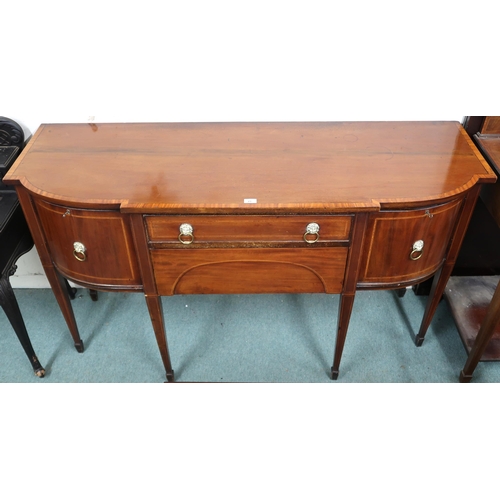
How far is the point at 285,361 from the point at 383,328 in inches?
13.9

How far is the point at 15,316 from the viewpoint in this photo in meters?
1.37

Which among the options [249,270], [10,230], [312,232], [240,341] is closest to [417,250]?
[312,232]

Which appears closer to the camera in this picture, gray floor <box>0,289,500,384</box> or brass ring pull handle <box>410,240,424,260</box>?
brass ring pull handle <box>410,240,424,260</box>

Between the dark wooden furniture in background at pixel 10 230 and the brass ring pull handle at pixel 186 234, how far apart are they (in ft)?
1.60

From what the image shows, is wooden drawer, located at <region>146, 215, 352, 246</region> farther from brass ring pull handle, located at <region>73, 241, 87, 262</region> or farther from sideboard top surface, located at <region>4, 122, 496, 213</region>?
brass ring pull handle, located at <region>73, 241, 87, 262</region>

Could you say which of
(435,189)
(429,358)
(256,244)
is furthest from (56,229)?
(429,358)

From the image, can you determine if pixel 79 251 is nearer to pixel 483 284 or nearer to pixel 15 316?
pixel 15 316

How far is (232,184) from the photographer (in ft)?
3.74

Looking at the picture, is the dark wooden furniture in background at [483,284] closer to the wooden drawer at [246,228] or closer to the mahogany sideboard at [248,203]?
the mahogany sideboard at [248,203]

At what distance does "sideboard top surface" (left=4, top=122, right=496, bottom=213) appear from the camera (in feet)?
3.61

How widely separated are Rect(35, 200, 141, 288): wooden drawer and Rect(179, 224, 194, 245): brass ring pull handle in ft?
0.41

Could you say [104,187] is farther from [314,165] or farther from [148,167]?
[314,165]

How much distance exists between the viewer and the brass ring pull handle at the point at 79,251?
1195mm

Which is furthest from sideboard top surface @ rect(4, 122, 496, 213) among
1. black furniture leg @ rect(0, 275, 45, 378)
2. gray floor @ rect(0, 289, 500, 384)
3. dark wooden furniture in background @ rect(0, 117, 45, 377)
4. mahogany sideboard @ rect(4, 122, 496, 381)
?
gray floor @ rect(0, 289, 500, 384)
